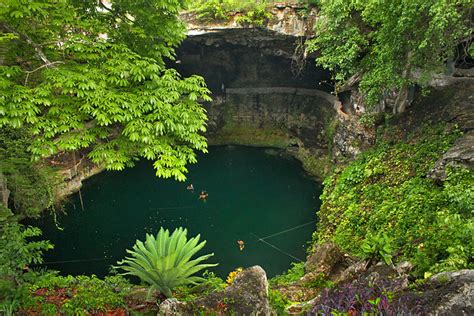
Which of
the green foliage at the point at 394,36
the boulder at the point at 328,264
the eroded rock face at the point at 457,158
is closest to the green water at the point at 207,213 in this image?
the boulder at the point at 328,264

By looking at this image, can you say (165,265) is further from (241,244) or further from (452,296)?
(241,244)

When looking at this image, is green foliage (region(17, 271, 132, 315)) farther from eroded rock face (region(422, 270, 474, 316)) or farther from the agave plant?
eroded rock face (region(422, 270, 474, 316))

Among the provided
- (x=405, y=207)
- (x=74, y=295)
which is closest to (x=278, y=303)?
(x=74, y=295)

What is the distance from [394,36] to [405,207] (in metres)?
3.65

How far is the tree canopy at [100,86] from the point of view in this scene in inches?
184

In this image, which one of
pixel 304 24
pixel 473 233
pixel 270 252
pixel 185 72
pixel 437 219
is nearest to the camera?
pixel 473 233

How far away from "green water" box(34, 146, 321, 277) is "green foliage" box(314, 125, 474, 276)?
1.77m

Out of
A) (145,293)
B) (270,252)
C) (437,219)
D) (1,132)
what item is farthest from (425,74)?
(1,132)

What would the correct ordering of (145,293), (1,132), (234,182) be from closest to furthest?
(145,293)
(1,132)
(234,182)

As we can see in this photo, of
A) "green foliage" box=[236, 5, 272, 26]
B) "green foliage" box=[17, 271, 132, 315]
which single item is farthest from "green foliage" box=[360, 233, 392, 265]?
"green foliage" box=[236, 5, 272, 26]

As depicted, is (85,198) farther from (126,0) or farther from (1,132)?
(126,0)

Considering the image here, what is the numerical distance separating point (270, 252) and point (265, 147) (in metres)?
8.79

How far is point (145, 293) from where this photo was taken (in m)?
5.55

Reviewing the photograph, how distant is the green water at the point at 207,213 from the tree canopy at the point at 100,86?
515 centimetres
